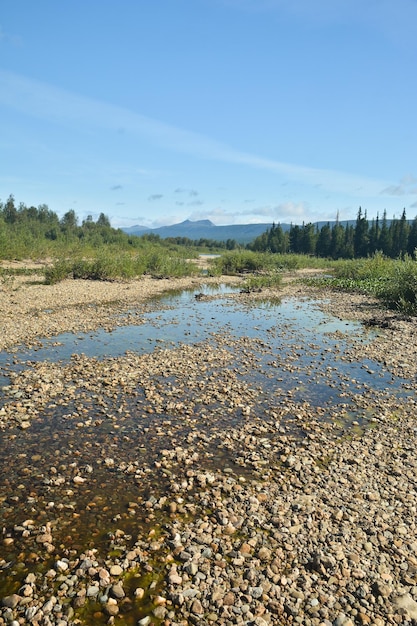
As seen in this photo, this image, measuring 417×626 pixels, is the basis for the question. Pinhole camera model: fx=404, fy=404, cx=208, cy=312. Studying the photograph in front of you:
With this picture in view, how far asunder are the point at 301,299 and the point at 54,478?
30661mm

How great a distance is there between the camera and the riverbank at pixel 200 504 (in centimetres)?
502

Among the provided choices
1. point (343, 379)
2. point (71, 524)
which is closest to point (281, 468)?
point (71, 524)

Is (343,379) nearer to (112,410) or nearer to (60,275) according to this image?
(112,410)

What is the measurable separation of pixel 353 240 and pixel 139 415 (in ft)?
322

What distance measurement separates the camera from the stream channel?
263 inches

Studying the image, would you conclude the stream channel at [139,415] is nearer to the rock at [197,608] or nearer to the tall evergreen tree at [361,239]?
the rock at [197,608]

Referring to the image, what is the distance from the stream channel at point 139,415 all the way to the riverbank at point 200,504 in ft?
0.16

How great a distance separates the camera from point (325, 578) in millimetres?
5422

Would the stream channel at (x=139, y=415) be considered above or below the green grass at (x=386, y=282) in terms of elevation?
below

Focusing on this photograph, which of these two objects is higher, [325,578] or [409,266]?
[409,266]

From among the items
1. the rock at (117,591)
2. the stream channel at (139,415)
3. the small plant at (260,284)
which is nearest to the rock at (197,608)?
the rock at (117,591)

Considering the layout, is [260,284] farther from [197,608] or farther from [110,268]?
[197,608]

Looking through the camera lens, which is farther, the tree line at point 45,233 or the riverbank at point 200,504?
the tree line at point 45,233

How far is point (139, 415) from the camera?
10359mm
